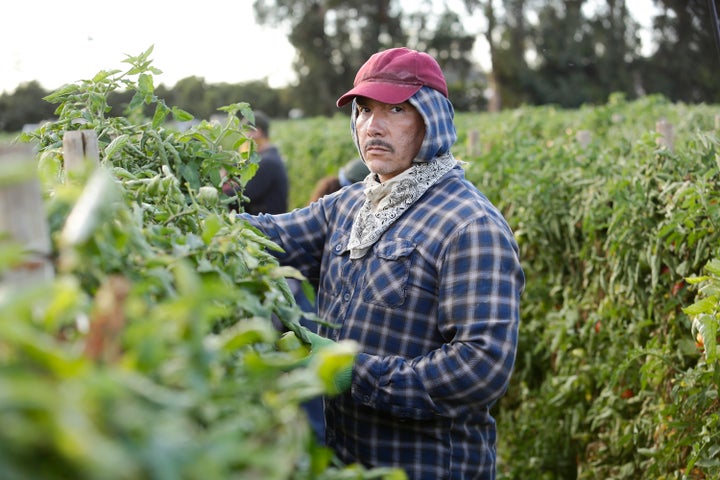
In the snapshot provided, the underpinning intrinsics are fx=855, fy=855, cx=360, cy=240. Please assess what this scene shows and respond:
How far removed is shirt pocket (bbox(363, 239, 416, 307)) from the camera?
7.06 feet

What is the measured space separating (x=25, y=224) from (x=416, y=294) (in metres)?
1.35

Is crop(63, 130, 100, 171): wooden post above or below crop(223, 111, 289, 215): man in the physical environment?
above

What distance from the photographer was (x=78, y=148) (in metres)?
1.42

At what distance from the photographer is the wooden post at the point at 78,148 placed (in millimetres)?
1399

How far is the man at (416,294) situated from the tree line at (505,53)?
103 feet

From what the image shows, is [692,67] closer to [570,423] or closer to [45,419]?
[570,423]

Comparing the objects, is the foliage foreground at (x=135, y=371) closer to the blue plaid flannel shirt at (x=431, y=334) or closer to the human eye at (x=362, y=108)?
the blue plaid flannel shirt at (x=431, y=334)

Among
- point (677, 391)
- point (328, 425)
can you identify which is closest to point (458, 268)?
point (328, 425)

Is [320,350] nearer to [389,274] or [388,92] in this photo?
[389,274]

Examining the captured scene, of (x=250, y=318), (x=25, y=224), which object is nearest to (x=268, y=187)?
(x=250, y=318)

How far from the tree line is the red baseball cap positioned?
31.4 meters

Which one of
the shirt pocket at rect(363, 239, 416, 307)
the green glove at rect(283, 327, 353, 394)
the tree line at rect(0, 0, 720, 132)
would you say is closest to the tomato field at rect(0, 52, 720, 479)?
the green glove at rect(283, 327, 353, 394)

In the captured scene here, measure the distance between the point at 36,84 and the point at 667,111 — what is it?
22738 millimetres

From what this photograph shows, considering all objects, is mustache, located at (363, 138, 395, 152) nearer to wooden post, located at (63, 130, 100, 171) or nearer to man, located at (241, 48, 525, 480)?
man, located at (241, 48, 525, 480)
